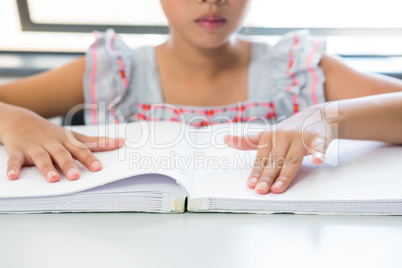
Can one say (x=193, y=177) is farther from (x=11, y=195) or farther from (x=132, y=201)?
(x=11, y=195)

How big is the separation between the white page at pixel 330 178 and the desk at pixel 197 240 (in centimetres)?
2

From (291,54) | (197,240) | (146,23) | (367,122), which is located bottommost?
(197,240)

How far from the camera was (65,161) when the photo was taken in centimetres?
53

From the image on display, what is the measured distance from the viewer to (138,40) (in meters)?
1.10

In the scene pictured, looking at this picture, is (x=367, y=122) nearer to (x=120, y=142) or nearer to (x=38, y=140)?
(x=120, y=142)

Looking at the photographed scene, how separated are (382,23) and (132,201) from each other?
0.85 meters

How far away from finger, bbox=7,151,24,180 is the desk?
49 millimetres

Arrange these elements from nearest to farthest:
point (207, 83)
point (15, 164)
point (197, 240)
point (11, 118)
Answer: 1. point (197, 240)
2. point (15, 164)
3. point (11, 118)
4. point (207, 83)

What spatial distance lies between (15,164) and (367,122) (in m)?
0.44

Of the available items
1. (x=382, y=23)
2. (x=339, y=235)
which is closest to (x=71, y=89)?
(x=339, y=235)

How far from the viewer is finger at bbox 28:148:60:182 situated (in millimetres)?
498

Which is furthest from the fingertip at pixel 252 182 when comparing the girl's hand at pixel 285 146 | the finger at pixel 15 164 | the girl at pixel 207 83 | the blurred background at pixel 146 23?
the blurred background at pixel 146 23

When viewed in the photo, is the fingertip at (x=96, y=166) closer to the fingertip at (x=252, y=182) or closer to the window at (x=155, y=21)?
the fingertip at (x=252, y=182)

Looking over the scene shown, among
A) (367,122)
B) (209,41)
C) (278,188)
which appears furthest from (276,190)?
(209,41)
